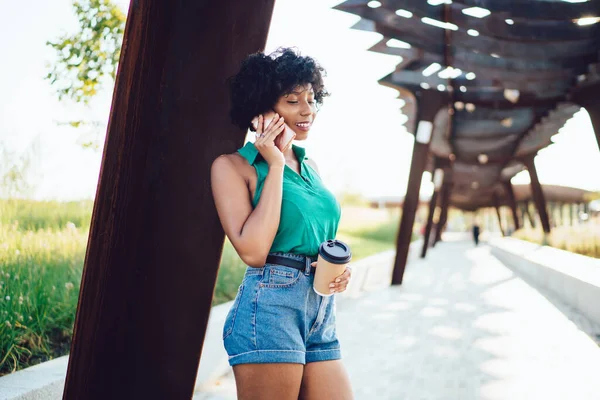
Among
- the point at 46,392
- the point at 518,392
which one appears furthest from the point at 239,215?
the point at 518,392

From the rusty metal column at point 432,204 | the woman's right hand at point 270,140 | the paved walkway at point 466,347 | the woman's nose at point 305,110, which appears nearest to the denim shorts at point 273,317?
the woman's right hand at point 270,140

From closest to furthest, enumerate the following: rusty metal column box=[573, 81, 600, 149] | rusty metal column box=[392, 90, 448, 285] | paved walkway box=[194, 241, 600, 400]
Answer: paved walkway box=[194, 241, 600, 400] → rusty metal column box=[573, 81, 600, 149] → rusty metal column box=[392, 90, 448, 285]

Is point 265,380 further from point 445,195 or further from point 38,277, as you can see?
point 445,195

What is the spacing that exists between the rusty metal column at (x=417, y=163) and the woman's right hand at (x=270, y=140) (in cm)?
770

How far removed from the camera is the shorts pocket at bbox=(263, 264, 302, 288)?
5.52 feet

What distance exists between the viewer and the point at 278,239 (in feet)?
5.73

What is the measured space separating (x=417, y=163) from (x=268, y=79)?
796cm

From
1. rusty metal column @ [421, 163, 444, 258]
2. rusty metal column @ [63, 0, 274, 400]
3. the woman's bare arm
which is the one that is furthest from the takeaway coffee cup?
rusty metal column @ [421, 163, 444, 258]

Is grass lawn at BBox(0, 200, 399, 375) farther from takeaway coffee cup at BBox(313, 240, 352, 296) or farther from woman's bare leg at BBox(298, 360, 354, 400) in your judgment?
takeaway coffee cup at BBox(313, 240, 352, 296)

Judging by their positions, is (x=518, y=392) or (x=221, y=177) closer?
(x=221, y=177)

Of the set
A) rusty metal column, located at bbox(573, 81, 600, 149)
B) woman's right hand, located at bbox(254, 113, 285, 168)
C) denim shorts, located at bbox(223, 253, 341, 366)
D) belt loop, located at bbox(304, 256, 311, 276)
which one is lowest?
denim shorts, located at bbox(223, 253, 341, 366)

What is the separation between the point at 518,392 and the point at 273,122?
2.72 m

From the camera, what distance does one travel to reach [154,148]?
2088 millimetres

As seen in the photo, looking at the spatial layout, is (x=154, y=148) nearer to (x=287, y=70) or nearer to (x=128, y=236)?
(x=128, y=236)
